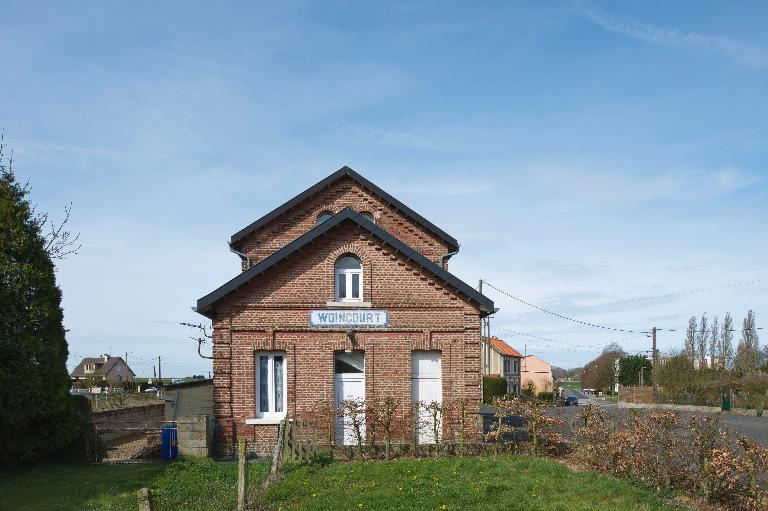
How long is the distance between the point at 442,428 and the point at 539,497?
277 inches

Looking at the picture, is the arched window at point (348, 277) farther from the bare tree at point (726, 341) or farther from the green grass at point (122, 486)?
the bare tree at point (726, 341)

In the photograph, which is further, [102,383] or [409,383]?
[102,383]

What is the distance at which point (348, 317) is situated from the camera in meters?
19.3

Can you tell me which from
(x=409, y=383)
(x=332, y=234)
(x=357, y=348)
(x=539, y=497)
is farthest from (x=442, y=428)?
(x=539, y=497)

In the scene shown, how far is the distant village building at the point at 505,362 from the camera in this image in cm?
8531

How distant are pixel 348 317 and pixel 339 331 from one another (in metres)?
0.44

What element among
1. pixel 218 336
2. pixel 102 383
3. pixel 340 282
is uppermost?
pixel 340 282

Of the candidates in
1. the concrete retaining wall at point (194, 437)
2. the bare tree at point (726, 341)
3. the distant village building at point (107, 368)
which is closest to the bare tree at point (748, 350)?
the bare tree at point (726, 341)

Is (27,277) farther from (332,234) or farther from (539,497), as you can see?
(539,497)

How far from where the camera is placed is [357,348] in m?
19.2

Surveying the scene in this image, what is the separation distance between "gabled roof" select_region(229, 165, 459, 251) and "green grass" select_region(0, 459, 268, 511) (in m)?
9.00

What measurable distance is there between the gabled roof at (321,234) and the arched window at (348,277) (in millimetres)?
1016

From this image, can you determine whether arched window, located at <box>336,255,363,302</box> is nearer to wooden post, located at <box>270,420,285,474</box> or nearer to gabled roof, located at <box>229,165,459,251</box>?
wooden post, located at <box>270,420,285,474</box>

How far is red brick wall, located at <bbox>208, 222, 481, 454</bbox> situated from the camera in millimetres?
18766
